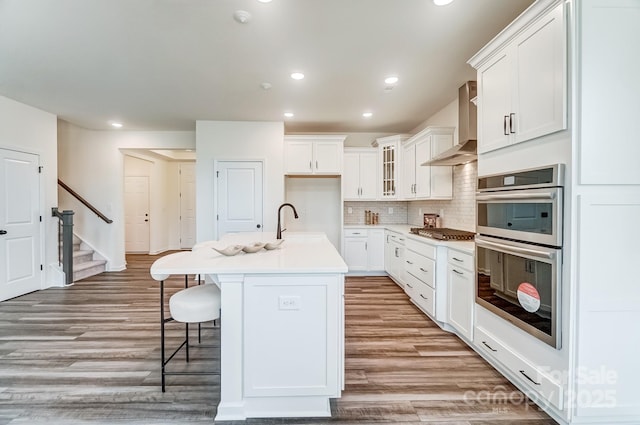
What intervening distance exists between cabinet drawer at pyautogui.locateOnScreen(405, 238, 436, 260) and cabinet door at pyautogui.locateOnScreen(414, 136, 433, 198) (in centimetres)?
90

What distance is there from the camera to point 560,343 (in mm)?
1711

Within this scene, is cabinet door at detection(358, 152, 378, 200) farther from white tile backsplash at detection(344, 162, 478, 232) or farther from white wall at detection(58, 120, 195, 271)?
white wall at detection(58, 120, 195, 271)

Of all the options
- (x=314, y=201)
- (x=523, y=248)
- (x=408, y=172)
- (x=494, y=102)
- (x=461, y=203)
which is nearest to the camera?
(x=523, y=248)

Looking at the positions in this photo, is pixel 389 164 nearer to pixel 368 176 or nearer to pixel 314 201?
pixel 368 176

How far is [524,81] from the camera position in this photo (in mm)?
1981

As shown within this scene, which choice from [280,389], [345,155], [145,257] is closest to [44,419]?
[280,389]

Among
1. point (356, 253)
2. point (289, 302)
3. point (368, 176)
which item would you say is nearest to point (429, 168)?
point (368, 176)

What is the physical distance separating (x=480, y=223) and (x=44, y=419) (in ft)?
10.4

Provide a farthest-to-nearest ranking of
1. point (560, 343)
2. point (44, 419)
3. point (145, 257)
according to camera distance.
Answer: point (145, 257), point (44, 419), point (560, 343)

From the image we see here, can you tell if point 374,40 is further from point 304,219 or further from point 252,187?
point 304,219

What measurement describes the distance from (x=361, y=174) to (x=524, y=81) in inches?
145

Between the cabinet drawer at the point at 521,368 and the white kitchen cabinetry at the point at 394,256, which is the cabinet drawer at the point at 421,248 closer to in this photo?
the white kitchen cabinetry at the point at 394,256

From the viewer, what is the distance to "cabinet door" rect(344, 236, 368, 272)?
5.47 meters

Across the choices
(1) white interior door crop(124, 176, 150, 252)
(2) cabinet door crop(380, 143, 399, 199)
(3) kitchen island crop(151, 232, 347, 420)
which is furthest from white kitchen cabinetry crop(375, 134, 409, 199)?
(1) white interior door crop(124, 176, 150, 252)
